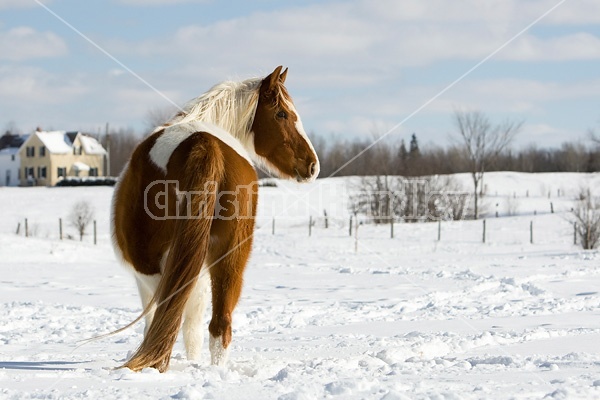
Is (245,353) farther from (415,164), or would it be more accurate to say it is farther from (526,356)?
(415,164)

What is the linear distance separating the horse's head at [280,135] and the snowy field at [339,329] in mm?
1396

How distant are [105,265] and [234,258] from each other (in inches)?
687

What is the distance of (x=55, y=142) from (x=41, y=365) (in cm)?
6664

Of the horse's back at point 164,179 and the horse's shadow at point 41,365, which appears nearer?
the horse's back at point 164,179

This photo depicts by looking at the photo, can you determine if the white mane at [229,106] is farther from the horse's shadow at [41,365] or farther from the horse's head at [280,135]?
the horse's shadow at [41,365]

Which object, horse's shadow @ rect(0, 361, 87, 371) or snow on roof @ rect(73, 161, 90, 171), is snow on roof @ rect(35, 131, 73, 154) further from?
horse's shadow @ rect(0, 361, 87, 371)

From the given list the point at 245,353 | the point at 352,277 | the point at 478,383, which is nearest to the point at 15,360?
the point at 245,353

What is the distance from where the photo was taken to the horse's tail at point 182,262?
12.3ft

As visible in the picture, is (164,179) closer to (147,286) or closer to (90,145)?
(147,286)

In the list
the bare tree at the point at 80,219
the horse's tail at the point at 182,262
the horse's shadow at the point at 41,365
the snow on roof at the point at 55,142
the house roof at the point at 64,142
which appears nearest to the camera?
the horse's tail at the point at 182,262

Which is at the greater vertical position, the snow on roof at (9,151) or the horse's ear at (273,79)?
the snow on roof at (9,151)

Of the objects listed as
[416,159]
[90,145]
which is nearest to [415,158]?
[416,159]

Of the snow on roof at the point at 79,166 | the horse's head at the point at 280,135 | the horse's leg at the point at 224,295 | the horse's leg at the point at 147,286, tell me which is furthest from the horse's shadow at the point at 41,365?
the snow on roof at the point at 79,166

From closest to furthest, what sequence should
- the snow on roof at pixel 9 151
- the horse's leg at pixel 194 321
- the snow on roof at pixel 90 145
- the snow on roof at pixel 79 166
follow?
the horse's leg at pixel 194 321 < the snow on roof at pixel 79 166 < the snow on roof at pixel 90 145 < the snow on roof at pixel 9 151
